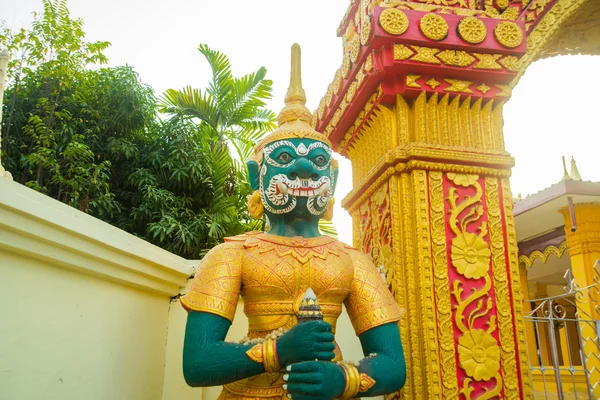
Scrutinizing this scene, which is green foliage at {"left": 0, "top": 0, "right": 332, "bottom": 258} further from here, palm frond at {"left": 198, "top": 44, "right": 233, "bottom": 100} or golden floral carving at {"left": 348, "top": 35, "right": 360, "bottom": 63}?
golden floral carving at {"left": 348, "top": 35, "right": 360, "bottom": 63}

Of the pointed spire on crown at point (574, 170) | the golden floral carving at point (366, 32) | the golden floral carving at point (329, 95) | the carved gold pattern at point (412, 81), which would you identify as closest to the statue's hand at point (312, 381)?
the carved gold pattern at point (412, 81)

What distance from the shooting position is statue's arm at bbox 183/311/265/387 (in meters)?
1.91

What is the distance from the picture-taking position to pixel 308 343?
1.78 metres

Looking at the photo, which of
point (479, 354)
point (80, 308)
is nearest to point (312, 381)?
point (80, 308)

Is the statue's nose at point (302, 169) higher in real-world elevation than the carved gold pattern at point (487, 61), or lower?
lower

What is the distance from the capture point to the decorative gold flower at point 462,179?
2.76 metres

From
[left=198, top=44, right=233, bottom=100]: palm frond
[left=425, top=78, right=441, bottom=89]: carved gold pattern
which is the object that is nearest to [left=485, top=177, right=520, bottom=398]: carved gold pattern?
[left=425, top=78, right=441, bottom=89]: carved gold pattern

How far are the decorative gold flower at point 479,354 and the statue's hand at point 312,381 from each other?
959 mm

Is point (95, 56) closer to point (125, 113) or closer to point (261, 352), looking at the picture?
point (125, 113)

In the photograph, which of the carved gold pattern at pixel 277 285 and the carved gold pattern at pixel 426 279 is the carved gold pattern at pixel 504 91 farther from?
the carved gold pattern at pixel 277 285

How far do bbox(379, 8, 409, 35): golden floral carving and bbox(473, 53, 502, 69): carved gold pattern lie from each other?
457 mm

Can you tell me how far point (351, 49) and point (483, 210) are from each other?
1.25m

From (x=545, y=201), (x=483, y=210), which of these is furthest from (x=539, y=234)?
(x=483, y=210)

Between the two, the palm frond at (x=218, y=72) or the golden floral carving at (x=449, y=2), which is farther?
the palm frond at (x=218, y=72)
